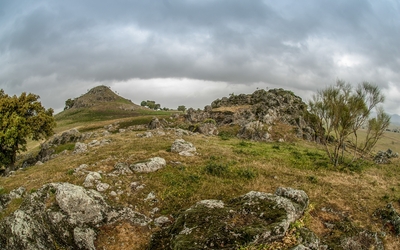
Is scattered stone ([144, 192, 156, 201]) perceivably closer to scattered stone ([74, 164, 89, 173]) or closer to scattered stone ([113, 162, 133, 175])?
scattered stone ([113, 162, 133, 175])

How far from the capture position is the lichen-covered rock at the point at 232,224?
1003 centimetres

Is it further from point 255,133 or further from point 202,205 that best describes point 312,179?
point 255,133

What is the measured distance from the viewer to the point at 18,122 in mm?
35188

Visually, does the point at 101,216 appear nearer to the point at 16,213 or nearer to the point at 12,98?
the point at 16,213

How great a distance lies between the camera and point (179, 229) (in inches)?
456

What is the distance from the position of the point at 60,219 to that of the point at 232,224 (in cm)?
879

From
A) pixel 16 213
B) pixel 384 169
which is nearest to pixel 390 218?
pixel 384 169

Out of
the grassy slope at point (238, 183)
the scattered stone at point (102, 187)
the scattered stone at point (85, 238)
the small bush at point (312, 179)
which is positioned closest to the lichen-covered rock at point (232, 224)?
the grassy slope at point (238, 183)

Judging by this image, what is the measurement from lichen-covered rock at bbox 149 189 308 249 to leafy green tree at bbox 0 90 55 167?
32.6 m

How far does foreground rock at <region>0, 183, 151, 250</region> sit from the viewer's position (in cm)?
1205

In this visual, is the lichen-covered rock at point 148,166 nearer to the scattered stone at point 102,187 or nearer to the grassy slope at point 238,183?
the grassy slope at point 238,183

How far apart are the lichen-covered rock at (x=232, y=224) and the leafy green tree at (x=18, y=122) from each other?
107 feet

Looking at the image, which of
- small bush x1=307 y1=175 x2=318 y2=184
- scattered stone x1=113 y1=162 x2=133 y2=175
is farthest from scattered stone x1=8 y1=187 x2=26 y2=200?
small bush x1=307 y1=175 x2=318 y2=184

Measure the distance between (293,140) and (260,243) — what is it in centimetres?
4480
